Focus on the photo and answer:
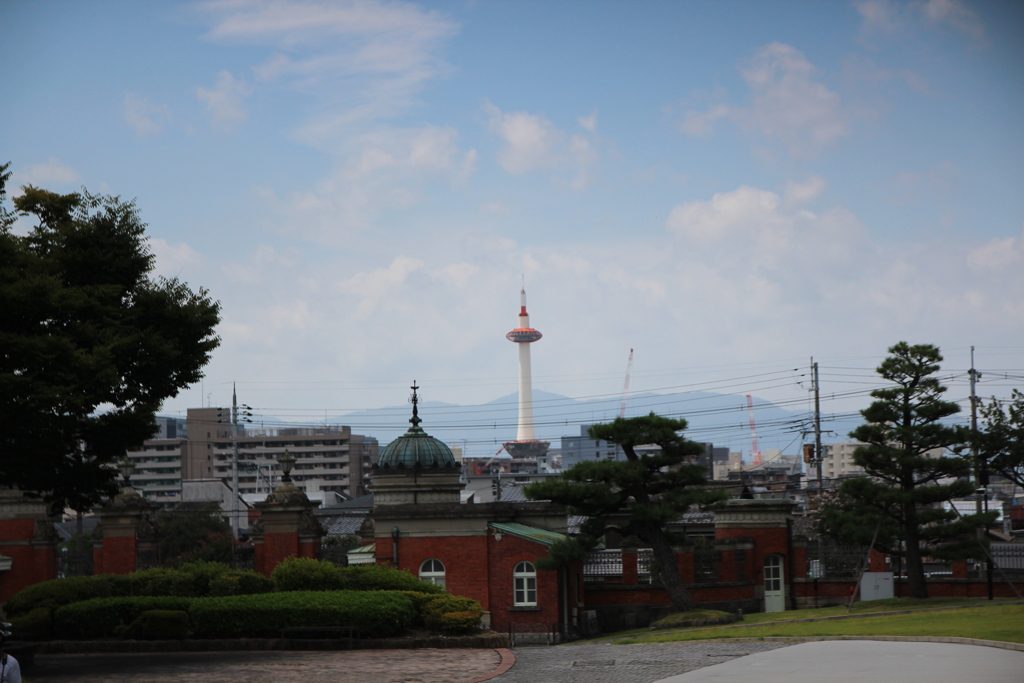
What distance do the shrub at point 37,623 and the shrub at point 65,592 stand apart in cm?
35

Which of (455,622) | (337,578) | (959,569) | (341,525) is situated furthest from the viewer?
(341,525)

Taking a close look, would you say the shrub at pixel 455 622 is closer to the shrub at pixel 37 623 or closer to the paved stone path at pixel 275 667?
the paved stone path at pixel 275 667

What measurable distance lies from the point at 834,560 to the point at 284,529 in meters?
25.7

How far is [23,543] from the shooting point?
35.5 m

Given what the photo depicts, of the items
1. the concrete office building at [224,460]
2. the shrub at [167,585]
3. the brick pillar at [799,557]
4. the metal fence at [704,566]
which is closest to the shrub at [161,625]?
the shrub at [167,585]

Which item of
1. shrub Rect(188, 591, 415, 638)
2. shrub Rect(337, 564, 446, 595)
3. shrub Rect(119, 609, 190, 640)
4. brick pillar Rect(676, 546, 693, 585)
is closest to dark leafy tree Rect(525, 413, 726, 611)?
brick pillar Rect(676, 546, 693, 585)

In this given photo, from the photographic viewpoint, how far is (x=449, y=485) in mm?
42281

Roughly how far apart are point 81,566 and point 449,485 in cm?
1426

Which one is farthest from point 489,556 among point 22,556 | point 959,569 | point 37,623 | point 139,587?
point 959,569

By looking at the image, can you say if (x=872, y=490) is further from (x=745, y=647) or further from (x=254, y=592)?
(x=254, y=592)

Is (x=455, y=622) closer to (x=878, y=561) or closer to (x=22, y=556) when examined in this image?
(x=22, y=556)

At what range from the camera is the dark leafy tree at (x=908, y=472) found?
35000 mm

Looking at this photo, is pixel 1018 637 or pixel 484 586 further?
pixel 484 586

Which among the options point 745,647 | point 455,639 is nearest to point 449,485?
point 455,639
